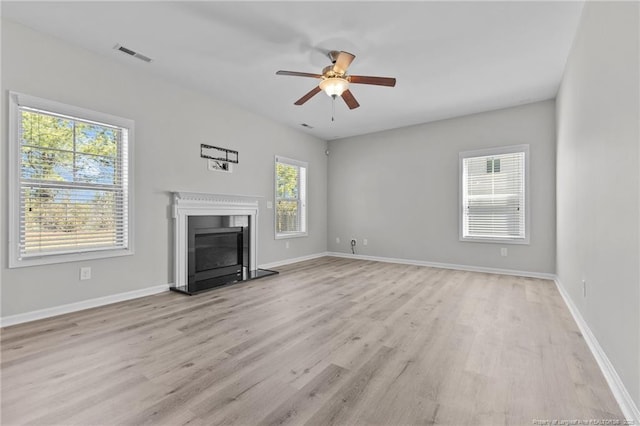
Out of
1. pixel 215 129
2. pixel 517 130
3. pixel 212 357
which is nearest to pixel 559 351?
pixel 212 357

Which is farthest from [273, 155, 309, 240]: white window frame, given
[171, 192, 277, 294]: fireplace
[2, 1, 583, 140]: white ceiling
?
[2, 1, 583, 140]: white ceiling

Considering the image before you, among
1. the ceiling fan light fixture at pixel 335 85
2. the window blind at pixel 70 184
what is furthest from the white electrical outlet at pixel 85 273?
the ceiling fan light fixture at pixel 335 85

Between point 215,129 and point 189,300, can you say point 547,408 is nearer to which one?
point 189,300

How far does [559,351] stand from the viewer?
7.21ft

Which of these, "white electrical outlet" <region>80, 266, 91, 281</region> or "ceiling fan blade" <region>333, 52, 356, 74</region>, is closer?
"ceiling fan blade" <region>333, 52, 356, 74</region>

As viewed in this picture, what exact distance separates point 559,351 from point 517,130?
3860mm

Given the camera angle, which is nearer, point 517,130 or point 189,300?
point 189,300

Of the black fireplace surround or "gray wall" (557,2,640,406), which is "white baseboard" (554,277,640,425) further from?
the black fireplace surround

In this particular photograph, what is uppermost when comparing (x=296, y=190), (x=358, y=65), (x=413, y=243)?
(x=358, y=65)

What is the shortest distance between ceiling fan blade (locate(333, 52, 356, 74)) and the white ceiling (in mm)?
209

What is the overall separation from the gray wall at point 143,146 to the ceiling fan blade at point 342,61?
2.36m

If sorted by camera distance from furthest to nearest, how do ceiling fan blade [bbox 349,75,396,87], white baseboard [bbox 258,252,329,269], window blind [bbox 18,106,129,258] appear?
1. white baseboard [bbox 258,252,329,269]
2. ceiling fan blade [bbox 349,75,396,87]
3. window blind [bbox 18,106,129,258]

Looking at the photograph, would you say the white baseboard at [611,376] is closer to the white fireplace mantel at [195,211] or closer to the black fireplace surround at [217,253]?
the black fireplace surround at [217,253]

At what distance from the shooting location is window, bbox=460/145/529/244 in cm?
484
